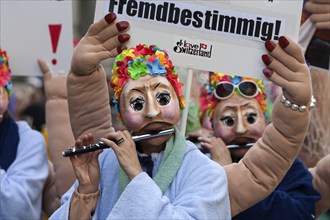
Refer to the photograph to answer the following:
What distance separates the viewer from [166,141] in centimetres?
375

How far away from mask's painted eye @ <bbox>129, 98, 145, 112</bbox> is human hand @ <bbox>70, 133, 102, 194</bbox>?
0.71 ft

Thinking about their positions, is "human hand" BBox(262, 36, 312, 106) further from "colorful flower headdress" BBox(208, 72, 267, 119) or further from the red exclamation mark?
the red exclamation mark

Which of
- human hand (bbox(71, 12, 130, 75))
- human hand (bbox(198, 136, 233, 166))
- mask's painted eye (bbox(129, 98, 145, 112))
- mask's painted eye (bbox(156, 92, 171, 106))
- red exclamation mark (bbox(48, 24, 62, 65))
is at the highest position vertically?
human hand (bbox(71, 12, 130, 75))

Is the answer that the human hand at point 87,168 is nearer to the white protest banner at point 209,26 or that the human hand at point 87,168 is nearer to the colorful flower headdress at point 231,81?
the white protest banner at point 209,26

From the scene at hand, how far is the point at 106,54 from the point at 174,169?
0.63 metres

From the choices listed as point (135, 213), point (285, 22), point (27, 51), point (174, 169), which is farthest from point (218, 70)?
point (27, 51)

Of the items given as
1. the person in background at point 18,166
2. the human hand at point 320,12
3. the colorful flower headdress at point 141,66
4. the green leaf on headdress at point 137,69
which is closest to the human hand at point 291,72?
the colorful flower headdress at point 141,66

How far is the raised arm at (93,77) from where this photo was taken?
3.92m

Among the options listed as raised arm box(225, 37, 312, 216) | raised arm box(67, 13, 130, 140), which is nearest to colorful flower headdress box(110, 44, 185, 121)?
raised arm box(67, 13, 130, 140)

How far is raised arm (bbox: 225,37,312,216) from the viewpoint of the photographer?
3.77 meters

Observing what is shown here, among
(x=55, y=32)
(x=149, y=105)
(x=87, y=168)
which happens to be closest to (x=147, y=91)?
(x=149, y=105)

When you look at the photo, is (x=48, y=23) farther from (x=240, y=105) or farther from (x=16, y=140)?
(x=240, y=105)

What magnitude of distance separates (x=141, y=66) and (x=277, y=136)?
2.20ft

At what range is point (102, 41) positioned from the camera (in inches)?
155
